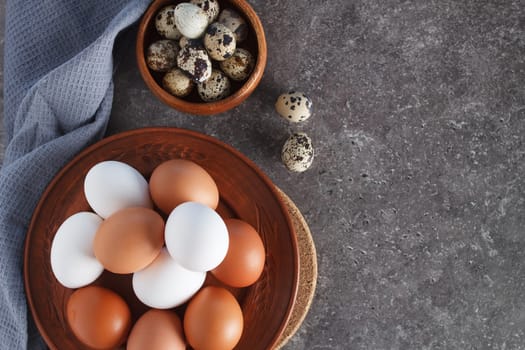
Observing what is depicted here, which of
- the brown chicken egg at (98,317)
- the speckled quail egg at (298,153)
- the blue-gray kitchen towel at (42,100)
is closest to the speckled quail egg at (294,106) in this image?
the speckled quail egg at (298,153)

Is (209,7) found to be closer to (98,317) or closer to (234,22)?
(234,22)

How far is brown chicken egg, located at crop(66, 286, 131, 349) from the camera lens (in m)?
0.67

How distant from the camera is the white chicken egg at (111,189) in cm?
68

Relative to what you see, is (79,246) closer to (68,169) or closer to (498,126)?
(68,169)

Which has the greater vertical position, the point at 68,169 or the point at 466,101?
the point at 466,101

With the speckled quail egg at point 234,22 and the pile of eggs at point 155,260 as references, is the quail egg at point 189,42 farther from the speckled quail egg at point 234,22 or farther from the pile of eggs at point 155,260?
the pile of eggs at point 155,260

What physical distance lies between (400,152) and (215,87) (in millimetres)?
326

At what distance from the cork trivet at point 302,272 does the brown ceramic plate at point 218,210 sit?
61 mm

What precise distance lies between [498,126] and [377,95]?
211 millimetres

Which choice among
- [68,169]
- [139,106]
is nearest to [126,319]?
[68,169]

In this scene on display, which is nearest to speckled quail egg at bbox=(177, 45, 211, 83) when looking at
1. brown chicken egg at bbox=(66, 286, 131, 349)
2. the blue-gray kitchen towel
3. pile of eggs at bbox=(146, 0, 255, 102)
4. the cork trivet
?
pile of eggs at bbox=(146, 0, 255, 102)

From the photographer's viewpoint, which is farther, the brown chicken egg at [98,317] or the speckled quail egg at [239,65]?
the speckled quail egg at [239,65]

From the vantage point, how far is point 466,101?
2.95 feet

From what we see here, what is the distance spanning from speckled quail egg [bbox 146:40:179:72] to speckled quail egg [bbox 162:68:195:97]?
0.04 feet
